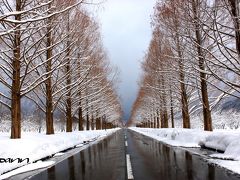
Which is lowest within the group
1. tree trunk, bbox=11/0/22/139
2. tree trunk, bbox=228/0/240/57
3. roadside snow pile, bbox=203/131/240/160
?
roadside snow pile, bbox=203/131/240/160

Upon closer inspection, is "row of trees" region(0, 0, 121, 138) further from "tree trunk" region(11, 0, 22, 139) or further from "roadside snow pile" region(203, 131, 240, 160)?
"roadside snow pile" region(203, 131, 240, 160)

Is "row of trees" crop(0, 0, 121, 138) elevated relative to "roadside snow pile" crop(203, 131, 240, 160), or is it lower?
elevated

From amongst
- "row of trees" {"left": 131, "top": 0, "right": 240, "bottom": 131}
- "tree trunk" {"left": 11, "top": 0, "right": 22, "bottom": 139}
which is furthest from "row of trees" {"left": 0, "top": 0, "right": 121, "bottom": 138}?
"row of trees" {"left": 131, "top": 0, "right": 240, "bottom": 131}

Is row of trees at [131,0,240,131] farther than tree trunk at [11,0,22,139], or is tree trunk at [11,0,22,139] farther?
tree trunk at [11,0,22,139]

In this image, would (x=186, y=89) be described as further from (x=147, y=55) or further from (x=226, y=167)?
(x=226, y=167)

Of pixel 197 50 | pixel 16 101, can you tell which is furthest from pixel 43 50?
pixel 197 50

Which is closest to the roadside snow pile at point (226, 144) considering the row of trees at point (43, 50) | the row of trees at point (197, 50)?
the row of trees at point (197, 50)

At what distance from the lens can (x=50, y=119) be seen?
21.2 meters

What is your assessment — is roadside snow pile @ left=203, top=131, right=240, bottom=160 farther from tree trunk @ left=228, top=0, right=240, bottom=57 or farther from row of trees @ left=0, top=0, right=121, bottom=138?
row of trees @ left=0, top=0, right=121, bottom=138

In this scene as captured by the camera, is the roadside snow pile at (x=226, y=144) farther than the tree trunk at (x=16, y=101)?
No

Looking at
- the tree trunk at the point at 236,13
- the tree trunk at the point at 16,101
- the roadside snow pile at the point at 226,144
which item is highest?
the tree trunk at the point at 236,13

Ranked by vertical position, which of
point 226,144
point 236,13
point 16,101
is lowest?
point 226,144

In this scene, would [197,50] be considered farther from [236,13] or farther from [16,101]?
[16,101]

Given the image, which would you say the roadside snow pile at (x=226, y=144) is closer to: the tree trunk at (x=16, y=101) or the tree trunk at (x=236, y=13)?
the tree trunk at (x=236, y=13)
